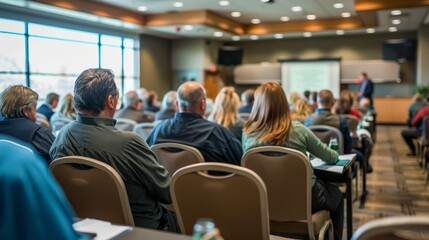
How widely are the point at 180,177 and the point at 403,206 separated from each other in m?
3.76

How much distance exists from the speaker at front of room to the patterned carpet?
774 centimetres

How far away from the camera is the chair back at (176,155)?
8.82ft

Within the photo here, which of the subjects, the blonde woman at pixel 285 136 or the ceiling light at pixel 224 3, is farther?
the ceiling light at pixel 224 3

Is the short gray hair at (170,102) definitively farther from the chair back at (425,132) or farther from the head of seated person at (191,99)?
the chair back at (425,132)

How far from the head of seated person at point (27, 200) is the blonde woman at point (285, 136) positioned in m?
2.09

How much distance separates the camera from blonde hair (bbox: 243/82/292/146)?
9.23ft

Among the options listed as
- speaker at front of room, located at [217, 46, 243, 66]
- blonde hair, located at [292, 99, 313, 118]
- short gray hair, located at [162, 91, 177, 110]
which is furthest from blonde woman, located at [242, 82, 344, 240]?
speaker at front of room, located at [217, 46, 243, 66]

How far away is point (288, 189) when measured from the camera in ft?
8.16

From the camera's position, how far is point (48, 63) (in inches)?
416

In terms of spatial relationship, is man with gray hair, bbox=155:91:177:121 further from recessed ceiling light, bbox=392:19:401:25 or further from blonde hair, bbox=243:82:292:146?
recessed ceiling light, bbox=392:19:401:25

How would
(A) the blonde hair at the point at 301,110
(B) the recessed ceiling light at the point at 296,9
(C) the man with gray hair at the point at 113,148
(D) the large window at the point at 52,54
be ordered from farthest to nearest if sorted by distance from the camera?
1. (B) the recessed ceiling light at the point at 296,9
2. (D) the large window at the point at 52,54
3. (A) the blonde hair at the point at 301,110
4. (C) the man with gray hair at the point at 113,148

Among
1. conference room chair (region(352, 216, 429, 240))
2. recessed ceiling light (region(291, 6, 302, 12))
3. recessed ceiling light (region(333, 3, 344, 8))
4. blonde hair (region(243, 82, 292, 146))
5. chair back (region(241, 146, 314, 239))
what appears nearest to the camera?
conference room chair (region(352, 216, 429, 240))

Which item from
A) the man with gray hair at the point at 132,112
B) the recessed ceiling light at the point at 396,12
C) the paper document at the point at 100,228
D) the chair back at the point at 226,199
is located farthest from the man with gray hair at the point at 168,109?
the recessed ceiling light at the point at 396,12

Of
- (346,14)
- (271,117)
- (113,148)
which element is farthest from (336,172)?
(346,14)
